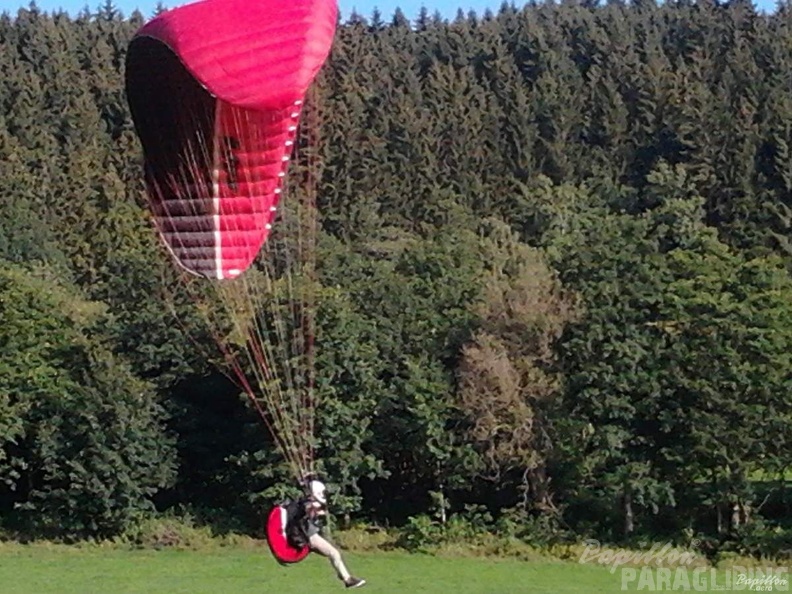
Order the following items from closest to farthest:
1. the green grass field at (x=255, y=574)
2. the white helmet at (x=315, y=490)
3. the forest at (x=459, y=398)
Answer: the white helmet at (x=315, y=490), the green grass field at (x=255, y=574), the forest at (x=459, y=398)

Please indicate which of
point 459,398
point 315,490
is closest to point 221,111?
point 315,490

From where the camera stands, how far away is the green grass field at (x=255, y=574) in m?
26.8

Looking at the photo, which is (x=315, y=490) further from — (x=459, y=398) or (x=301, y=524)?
(x=459, y=398)

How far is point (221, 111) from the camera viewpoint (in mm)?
12477

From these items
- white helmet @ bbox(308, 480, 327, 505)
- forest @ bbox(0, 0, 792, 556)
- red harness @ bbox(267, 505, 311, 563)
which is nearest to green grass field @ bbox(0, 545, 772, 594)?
forest @ bbox(0, 0, 792, 556)

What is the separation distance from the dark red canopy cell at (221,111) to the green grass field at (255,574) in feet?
47.7

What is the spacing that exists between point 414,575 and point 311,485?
17.0m

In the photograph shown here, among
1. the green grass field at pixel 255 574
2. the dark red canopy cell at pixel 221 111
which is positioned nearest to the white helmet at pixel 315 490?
the dark red canopy cell at pixel 221 111

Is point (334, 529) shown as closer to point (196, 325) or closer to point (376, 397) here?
point (376, 397)

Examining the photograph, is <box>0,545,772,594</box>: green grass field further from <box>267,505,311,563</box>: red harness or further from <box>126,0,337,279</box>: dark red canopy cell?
<box>267,505,311,563</box>: red harness

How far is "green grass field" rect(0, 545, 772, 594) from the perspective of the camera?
26.8m

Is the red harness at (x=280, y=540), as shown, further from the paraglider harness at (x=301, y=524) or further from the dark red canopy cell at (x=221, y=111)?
the dark red canopy cell at (x=221, y=111)

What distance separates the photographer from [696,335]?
32375 millimetres

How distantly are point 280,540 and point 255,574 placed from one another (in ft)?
56.1
